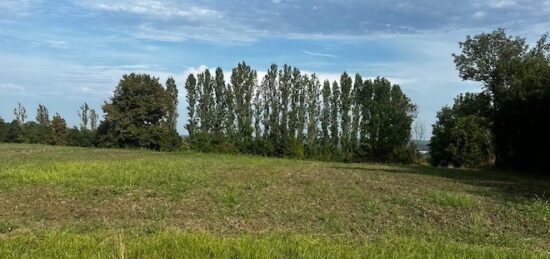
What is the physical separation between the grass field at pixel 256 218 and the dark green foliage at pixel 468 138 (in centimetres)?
2693

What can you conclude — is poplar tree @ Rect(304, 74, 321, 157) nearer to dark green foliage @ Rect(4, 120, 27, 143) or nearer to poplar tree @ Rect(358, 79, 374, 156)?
poplar tree @ Rect(358, 79, 374, 156)

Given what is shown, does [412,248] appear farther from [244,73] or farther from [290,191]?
[244,73]

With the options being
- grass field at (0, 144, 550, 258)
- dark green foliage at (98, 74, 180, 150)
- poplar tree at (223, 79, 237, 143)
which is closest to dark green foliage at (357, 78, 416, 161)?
poplar tree at (223, 79, 237, 143)

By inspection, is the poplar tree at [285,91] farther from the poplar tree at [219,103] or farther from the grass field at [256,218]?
the grass field at [256,218]

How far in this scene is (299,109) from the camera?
70.2 metres

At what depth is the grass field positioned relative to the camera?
615 centimetres

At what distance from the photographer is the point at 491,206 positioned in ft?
34.5

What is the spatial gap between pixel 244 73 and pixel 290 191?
196ft

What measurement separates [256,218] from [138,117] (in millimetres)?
50686

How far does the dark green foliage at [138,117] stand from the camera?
5662cm

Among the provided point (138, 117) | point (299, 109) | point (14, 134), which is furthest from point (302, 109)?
point (14, 134)

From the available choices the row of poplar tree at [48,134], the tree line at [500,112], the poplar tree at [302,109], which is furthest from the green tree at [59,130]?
the tree line at [500,112]

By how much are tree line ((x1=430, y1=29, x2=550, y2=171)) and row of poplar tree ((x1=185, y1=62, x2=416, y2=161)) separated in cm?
1384

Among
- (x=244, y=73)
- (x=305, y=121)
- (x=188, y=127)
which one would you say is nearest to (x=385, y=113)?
(x=305, y=121)
